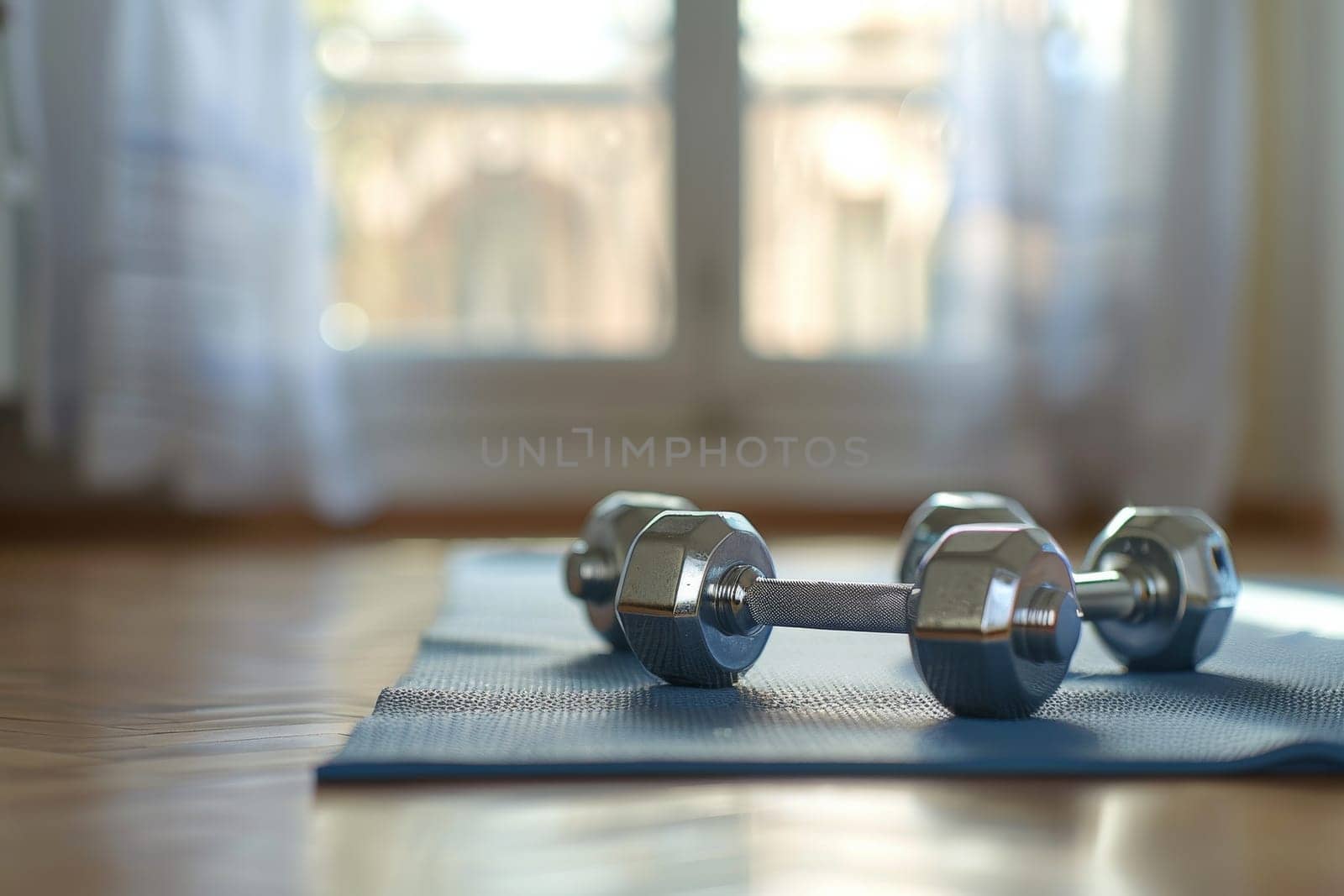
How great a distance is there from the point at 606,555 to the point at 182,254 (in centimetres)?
157

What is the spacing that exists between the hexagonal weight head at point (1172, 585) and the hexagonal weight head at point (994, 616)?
17 centimetres

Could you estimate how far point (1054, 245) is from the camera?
2447 millimetres

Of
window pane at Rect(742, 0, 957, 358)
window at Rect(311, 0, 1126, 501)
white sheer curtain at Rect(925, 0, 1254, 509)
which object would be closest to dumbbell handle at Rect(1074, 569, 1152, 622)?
white sheer curtain at Rect(925, 0, 1254, 509)

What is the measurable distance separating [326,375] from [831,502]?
0.96m

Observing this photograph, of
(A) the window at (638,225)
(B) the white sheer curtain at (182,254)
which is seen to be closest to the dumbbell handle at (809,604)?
(B) the white sheer curtain at (182,254)

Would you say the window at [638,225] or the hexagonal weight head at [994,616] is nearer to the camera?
the hexagonal weight head at [994,616]

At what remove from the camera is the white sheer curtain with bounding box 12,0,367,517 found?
2.26 metres

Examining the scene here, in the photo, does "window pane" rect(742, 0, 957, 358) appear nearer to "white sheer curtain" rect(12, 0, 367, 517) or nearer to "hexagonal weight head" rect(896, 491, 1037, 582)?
"white sheer curtain" rect(12, 0, 367, 517)

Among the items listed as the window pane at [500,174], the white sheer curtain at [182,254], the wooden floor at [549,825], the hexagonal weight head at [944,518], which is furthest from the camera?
the window pane at [500,174]

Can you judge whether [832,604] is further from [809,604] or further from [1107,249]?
Result: [1107,249]

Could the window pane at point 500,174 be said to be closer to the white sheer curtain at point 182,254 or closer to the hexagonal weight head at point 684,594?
the white sheer curtain at point 182,254

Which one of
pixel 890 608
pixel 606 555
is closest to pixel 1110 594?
pixel 890 608

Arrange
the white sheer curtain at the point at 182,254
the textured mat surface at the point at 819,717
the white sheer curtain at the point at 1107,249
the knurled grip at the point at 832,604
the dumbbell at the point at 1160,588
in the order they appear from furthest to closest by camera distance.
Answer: the white sheer curtain at the point at 1107,249, the white sheer curtain at the point at 182,254, the dumbbell at the point at 1160,588, the knurled grip at the point at 832,604, the textured mat surface at the point at 819,717

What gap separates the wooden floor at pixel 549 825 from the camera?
53cm
